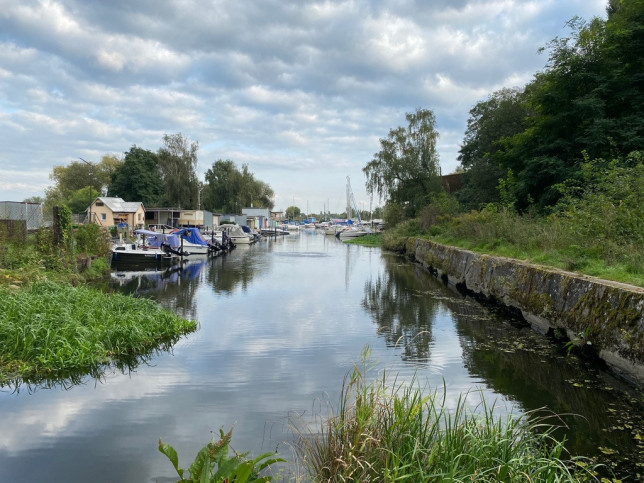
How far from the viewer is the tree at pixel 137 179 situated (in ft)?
224

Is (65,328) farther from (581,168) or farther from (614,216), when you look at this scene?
(581,168)

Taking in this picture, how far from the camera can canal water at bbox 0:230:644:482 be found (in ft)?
16.6

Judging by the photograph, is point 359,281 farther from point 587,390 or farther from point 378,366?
point 587,390

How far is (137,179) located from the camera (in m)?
68.2

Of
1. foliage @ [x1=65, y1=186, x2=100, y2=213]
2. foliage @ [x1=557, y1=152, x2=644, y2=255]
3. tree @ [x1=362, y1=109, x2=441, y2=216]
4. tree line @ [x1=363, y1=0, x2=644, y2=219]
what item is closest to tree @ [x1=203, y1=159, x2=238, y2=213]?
foliage @ [x1=65, y1=186, x2=100, y2=213]

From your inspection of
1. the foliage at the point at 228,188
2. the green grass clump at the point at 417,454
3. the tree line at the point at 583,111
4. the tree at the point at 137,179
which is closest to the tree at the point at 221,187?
the foliage at the point at 228,188

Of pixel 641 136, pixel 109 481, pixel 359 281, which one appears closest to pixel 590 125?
pixel 641 136

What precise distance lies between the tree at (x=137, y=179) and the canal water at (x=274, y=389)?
59.7 metres

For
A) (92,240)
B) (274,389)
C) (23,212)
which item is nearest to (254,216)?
(23,212)

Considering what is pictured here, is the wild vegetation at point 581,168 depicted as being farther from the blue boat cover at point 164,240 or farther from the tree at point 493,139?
the blue boat cover at point 164,240

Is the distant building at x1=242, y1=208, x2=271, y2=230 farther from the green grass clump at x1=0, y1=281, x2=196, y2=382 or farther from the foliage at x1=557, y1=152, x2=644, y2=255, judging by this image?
the foliage at x1=557, y1=152, x2=644, y2=255

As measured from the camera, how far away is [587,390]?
22.4 ft

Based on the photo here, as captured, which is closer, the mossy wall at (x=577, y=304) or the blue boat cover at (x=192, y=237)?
the mossy wall at (x=577, y=304)

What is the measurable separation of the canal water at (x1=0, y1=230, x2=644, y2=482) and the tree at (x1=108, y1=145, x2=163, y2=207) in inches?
2350
